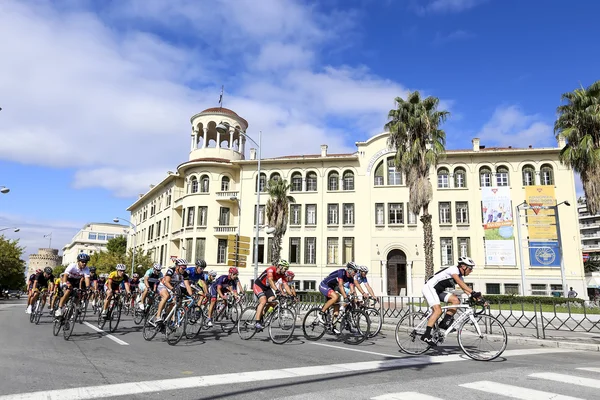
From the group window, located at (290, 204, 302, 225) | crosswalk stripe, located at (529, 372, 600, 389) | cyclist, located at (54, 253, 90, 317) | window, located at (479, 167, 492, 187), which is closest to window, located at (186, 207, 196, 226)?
window, located at (290, 204, 302, 225)

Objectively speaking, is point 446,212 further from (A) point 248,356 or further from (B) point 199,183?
(A) point 248,356

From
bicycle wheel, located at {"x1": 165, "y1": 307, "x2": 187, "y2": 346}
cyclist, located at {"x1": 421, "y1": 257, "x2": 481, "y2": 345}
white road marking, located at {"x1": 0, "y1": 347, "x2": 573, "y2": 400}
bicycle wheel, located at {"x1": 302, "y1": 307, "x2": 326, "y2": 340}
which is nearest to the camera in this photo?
white road marking, located at {"x1": 0, "y1": 347, "x2": 573, "y2": 400}

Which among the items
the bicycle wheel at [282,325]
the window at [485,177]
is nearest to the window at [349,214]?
the window at [485,177]

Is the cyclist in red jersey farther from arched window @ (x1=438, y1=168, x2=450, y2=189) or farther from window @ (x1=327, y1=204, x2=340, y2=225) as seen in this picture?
arched window @ (x1=438, y1=168, x2=450, y2=189)

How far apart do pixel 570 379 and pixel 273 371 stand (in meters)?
4.32

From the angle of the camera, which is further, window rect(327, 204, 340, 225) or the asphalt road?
window rect(327, 204, 340, 225)

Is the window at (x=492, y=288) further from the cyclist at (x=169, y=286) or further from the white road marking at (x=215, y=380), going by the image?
the cyclist at (x=169, y=286)

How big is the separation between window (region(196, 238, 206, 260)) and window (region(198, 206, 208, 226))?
5.47 feet

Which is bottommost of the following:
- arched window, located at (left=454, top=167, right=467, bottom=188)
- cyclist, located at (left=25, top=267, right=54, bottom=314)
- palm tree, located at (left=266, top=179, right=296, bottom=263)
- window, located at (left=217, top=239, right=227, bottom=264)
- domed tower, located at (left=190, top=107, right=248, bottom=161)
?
cyclist, located at (left=25, top=267, right=54, bottom=314)

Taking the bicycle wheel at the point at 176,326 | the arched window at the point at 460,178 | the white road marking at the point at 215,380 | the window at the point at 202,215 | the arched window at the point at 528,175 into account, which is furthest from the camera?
the window at the point at 202,215

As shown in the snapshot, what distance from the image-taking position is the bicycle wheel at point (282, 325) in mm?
9453

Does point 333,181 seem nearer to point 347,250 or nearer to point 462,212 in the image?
point 347,250

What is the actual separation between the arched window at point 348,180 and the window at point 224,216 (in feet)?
40.9

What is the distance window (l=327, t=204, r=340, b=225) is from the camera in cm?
4097
